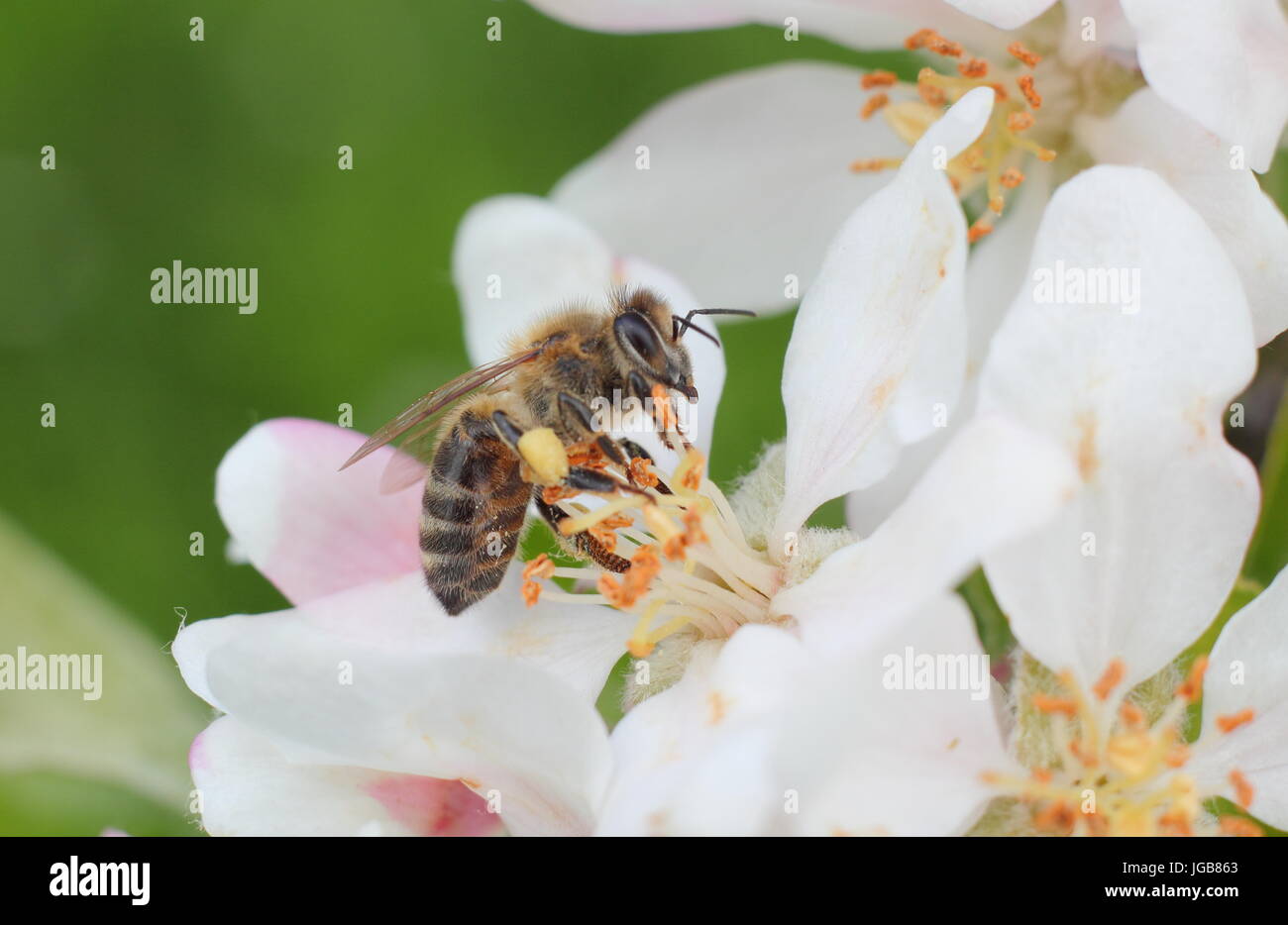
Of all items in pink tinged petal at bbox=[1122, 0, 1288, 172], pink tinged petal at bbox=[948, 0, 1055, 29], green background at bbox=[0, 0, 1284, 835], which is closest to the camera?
pink tinged petal at bbox=[1122, 0, 1288, 172]

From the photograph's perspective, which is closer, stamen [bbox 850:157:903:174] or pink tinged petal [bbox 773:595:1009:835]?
pink tinged petal [bbox 773:595:1009:835]

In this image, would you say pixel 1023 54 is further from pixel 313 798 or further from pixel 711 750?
pixel 313 798

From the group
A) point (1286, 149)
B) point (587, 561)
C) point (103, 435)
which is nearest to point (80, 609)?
point (103, 435)

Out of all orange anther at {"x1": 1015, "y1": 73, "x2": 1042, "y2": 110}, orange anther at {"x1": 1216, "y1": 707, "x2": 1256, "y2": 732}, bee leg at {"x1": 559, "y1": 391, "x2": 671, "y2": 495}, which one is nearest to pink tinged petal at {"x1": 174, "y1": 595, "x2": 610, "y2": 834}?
bee leg at {"x1": 559, "y1": 391, "x2": 671, "y2": 495}

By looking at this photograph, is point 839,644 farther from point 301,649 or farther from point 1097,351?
point 301,649

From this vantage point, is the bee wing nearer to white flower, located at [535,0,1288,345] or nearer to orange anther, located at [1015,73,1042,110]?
white flower, located at [535,0,1288,345]

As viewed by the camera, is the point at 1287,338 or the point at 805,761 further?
the point at 1287,338

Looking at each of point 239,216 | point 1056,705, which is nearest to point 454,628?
point 1056,705
